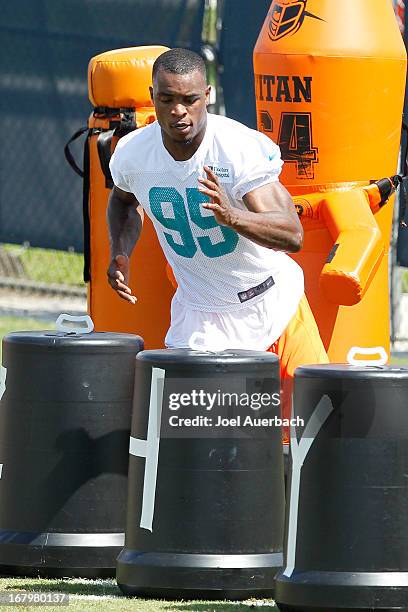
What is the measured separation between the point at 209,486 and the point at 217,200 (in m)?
0.88

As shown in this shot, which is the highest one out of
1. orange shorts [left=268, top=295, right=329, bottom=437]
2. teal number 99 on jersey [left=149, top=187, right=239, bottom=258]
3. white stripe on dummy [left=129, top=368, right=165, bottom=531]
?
teal number 99 on jersey [left=149, top=187, right=239, bottom=258]

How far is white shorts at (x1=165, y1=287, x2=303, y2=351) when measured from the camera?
5250mm

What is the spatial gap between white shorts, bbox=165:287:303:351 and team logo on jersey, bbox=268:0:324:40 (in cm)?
132

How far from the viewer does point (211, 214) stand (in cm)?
510

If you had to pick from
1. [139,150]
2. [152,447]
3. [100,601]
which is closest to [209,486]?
[152,447]

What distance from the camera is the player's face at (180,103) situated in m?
4.98

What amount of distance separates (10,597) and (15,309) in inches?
296

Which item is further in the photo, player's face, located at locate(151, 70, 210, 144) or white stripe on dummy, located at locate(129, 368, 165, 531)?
player's face, located at locate(151, 70, 210, 144)

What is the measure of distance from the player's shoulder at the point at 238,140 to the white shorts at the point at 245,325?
21.0 inches

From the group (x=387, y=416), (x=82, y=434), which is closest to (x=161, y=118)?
(x=82, y=434)

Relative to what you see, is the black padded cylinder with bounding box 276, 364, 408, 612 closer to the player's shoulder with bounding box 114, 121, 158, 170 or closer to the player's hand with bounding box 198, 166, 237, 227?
the player's hand with bounding box 198, 166, 237, 227

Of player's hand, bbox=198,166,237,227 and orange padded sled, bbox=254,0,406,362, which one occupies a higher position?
player's hand, bbox=198,166,237,227

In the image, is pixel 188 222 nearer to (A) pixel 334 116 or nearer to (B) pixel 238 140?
(B) pixel 238 140

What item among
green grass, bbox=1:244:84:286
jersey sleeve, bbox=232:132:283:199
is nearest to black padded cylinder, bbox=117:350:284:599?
jersey sleeve, bbox=232:132:283:199
